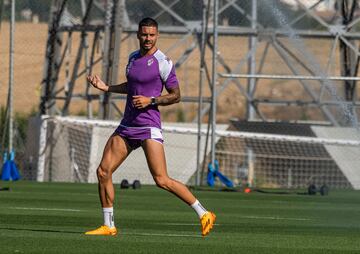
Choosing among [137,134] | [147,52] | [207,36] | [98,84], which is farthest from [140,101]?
[207,36]

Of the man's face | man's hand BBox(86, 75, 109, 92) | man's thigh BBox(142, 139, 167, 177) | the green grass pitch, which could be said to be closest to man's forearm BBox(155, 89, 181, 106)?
man's thigh BBox(142, 139, 167, 177)

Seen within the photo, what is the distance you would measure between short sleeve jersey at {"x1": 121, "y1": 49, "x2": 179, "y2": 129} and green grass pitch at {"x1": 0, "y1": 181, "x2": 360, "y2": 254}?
1.15 m

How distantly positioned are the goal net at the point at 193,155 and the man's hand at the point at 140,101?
15040mm

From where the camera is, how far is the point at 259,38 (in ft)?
113

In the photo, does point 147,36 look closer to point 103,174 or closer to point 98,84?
point 98,84

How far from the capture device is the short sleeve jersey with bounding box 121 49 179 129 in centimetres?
1433

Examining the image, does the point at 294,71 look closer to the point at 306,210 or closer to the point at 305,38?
the point at 305,38

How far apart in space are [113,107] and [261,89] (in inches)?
1561

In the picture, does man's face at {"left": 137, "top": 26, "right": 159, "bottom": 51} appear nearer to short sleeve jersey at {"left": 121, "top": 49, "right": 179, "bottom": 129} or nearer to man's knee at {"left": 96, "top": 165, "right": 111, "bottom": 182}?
short sleeve jersey at {"left": 121, "top": 49, "right": 179, "bottom": 129}

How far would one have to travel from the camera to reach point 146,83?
47.1 ft

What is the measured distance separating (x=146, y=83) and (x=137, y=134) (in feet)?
1.71

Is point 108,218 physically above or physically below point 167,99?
below

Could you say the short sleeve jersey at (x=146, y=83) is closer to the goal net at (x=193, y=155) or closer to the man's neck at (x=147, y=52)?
the man's neck at (x=147, y=52)

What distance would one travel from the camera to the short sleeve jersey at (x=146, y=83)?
14.3 m
